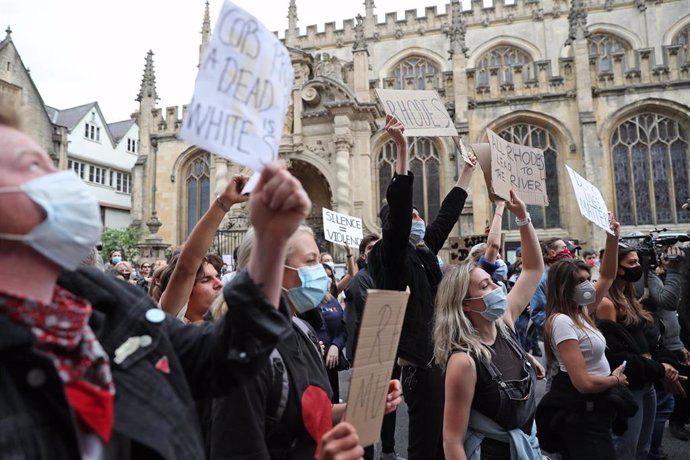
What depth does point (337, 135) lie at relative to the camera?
61.7ft

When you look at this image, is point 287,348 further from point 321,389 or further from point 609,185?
point 609,185

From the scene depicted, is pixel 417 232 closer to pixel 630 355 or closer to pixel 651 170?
pixel 630 355

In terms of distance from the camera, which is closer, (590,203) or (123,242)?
(590,203)

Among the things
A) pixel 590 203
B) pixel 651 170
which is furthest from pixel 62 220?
pixel 651 170

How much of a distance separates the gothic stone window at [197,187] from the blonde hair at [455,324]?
66.7 ft

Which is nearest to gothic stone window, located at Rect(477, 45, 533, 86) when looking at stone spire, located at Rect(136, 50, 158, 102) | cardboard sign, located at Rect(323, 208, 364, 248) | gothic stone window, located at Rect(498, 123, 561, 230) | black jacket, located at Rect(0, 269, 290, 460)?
gothic stone window, located at Rect(498, 123, 561, 230)

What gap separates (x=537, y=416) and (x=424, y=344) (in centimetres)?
96

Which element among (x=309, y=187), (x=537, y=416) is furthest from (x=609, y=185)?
(x=537, y=416)

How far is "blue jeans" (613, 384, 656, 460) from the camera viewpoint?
3691 mm

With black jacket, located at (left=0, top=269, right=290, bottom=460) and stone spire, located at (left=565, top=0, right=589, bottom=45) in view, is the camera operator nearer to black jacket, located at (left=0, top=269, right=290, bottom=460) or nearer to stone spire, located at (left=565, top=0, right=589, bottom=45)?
black jacket, located at (left=0, top=269, right=290, bottom=460)

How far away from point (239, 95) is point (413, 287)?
99.9 inches

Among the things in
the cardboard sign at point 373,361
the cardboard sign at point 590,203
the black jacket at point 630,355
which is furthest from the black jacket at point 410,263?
the black jacket at point 630,355

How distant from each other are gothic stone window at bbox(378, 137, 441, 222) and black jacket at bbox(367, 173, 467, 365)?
15.4m

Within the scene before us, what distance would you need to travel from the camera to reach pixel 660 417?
4785mm
